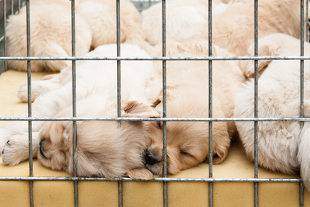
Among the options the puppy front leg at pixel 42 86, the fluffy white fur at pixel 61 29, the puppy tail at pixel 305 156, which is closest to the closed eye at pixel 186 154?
the puppy tail at pixel 305 156

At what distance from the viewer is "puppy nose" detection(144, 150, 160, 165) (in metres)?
2.92

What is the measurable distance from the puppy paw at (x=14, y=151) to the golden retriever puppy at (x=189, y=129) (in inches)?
19.3

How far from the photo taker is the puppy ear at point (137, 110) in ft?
9.50

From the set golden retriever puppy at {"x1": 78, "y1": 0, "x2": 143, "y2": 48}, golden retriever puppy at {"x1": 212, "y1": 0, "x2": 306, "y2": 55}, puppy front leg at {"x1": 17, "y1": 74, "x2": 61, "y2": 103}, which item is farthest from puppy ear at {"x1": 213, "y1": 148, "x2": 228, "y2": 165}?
golden retriever puppy at {"x1": 78, "y1": 0, "x2": 143, "y2": 48}

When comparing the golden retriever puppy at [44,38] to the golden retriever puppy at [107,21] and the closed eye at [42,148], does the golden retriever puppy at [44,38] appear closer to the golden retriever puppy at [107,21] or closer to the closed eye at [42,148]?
the golden retriever puppy at [107,21]

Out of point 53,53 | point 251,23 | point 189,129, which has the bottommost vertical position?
point 189,129

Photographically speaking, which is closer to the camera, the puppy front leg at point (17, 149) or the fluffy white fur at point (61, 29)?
the puppy front leg at point (17, 149)

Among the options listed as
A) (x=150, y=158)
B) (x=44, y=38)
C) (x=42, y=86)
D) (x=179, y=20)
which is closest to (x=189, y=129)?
(x=150, y=158)

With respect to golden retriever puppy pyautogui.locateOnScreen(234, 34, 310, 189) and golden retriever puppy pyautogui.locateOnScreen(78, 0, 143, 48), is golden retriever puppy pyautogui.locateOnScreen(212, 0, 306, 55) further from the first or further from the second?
golden retriever puppy pyautogui.locateOnScreen(234, 34, 310, 189)

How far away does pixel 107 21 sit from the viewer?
16.6 ft

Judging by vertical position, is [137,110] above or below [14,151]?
above

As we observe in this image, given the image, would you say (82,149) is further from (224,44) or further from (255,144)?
(224,44)

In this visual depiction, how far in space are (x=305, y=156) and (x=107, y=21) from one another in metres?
2.46

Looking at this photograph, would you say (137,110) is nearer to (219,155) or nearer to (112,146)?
(112,146)
